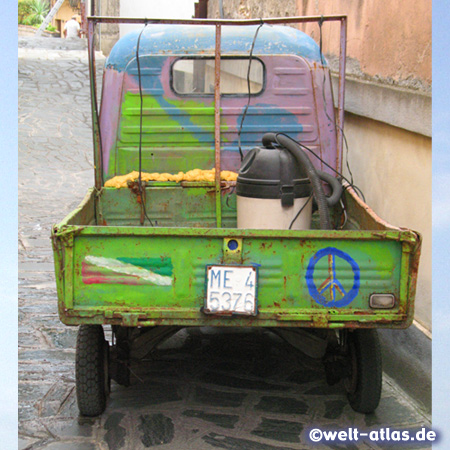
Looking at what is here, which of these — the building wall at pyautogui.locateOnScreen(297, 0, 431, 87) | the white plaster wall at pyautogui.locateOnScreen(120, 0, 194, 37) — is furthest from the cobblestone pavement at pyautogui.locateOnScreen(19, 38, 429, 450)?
the white plaster wall at pyautogui.locateOnScreen(120, 0, 194, 37)

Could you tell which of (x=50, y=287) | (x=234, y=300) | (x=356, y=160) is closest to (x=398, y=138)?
(x=356, y=160)

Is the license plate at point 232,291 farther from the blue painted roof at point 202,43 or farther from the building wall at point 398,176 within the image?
the blue painted roof at point 202,43

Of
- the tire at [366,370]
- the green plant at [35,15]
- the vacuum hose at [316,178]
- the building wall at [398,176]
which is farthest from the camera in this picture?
the green plant at [35,15]

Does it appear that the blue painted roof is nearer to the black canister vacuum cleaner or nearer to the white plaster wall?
the black canister vacuum cleaner

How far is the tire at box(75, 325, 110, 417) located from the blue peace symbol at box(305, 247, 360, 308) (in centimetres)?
130

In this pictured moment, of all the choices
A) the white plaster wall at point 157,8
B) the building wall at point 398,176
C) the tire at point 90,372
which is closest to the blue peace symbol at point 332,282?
the building wall at point 398,176

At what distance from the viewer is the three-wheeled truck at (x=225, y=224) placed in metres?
3.48

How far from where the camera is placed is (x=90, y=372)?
386 centimetres

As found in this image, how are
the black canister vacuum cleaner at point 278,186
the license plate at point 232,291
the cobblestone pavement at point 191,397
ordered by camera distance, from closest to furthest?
the license plate at point 232,291 → the cobblestone pavement at point 191,397 → the black canister vacuum cleaner at point 278,186

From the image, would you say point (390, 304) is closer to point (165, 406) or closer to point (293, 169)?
point (293, 169)

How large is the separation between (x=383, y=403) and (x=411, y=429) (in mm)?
357

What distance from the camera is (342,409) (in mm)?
4172

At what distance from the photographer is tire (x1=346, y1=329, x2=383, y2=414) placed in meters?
3.94

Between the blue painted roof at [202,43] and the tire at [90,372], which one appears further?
the blue painted roof at [202,43]
